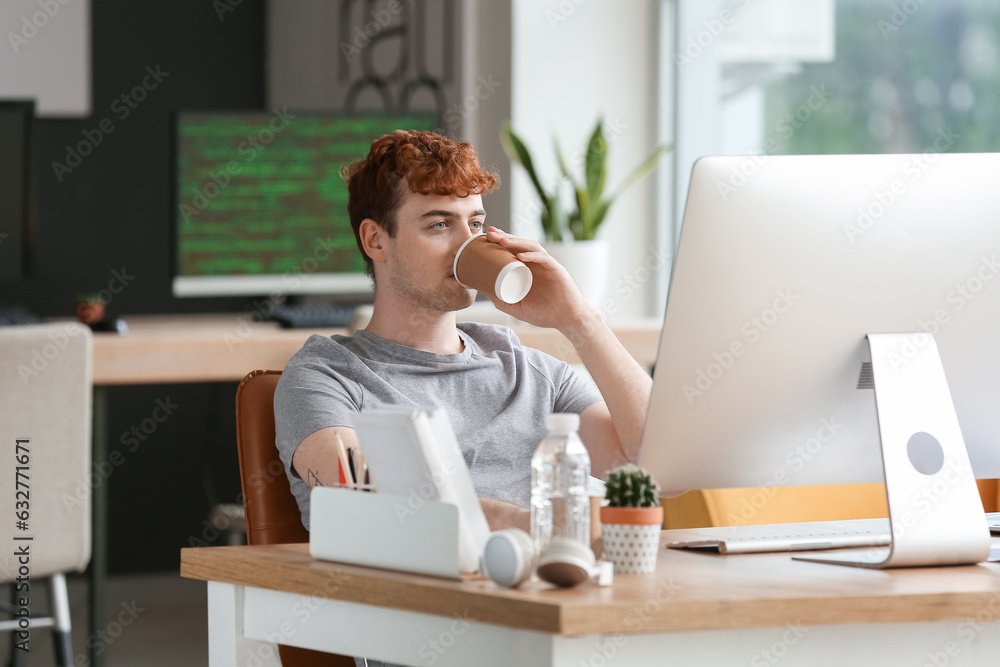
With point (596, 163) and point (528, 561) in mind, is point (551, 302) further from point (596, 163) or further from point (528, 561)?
point (596, 163)

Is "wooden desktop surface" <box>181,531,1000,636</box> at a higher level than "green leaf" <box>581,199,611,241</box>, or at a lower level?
lower

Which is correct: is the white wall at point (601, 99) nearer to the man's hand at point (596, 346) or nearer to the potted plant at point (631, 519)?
the man's hand at point (596, 346)

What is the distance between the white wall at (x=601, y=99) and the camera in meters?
3.58

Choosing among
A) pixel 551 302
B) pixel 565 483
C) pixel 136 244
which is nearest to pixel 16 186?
pixel 136 244

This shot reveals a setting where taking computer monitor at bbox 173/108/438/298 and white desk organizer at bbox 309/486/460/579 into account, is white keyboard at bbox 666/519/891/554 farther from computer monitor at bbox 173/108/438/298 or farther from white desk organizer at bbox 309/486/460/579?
computer monitor at bbox 173/108/438/298

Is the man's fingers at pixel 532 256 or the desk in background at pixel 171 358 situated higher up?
the man's fingers at pixel 532 256

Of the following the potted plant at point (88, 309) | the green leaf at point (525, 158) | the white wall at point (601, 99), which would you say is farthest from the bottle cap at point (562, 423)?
the white wall at point (601, 99)

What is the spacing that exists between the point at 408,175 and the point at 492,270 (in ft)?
0.95

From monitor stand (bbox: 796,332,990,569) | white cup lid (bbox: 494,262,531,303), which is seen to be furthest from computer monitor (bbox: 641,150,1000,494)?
white cup lid (bbox: 494,262,531,303)

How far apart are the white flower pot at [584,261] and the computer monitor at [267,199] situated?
575 millimetres

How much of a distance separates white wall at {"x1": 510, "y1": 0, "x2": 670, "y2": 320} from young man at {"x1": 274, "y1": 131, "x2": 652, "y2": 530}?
174cm

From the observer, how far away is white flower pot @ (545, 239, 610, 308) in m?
3.18

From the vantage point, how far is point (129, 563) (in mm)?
4121

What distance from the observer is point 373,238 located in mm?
1820
